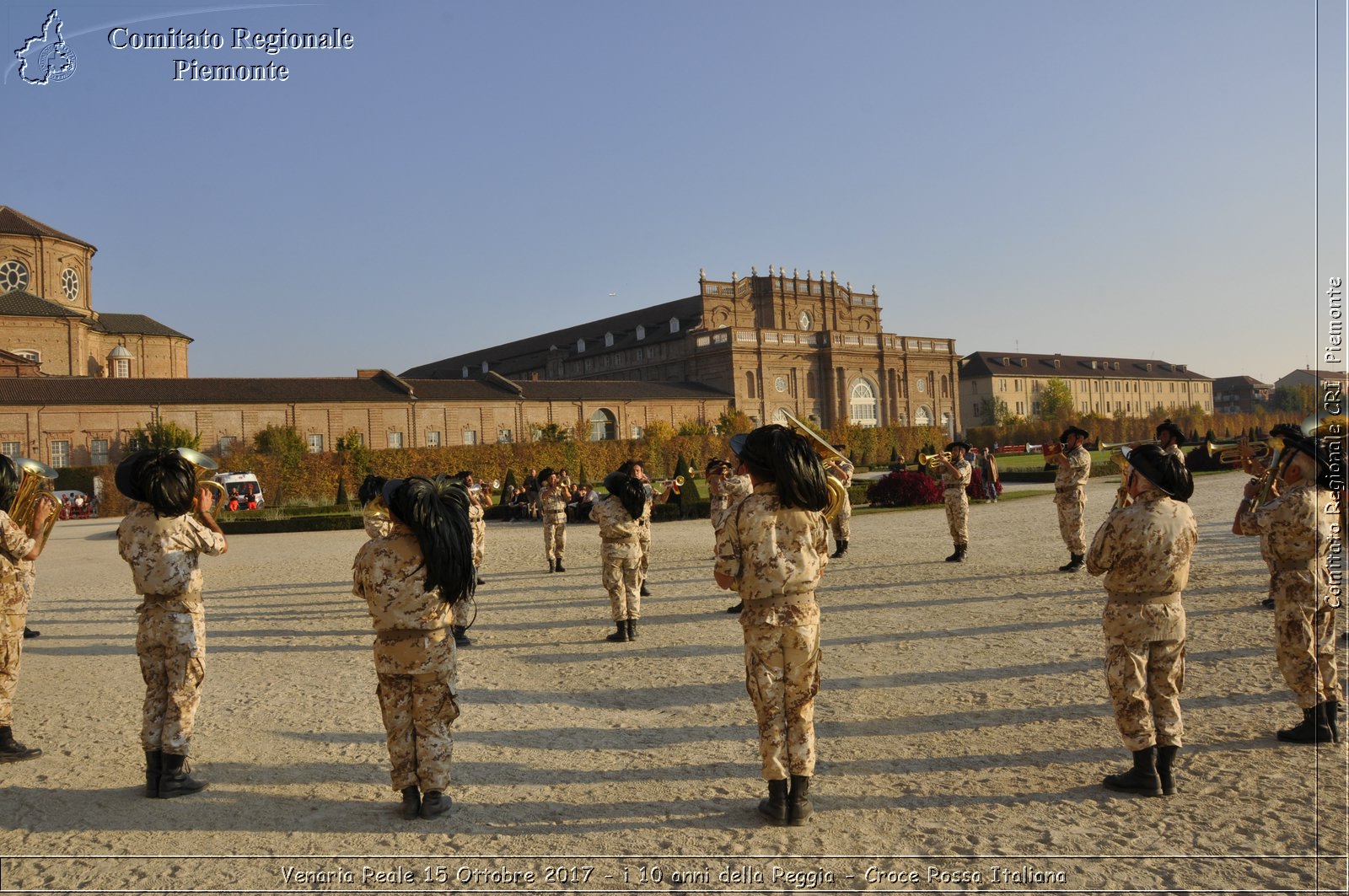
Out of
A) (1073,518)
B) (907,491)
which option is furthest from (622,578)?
(907,491)

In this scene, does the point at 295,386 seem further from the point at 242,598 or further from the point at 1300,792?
the point at 1300,792

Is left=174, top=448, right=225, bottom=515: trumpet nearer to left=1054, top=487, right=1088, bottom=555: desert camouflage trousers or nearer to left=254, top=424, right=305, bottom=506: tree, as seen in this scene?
left=1054, top=487, right=1088, bottom=555: desert camouflage trousers

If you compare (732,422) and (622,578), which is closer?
(622,578)

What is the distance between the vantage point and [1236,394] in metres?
124

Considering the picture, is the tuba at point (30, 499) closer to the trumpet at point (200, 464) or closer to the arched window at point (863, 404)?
the trumpet at point (200, 464)

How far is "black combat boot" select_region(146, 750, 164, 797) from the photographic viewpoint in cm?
532

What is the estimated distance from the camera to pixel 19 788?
5.59 m

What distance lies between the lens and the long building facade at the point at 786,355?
6988cm

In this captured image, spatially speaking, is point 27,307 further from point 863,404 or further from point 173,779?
point 173,779

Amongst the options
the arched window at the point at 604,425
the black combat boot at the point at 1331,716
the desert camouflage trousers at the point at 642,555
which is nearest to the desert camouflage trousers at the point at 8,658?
the desert camouflage trousers at the point at 642,555

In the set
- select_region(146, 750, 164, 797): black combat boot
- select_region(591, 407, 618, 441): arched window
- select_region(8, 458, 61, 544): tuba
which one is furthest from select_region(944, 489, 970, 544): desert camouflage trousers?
select_region(591, 407, 618, 441): arched window

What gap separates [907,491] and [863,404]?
49685 millimetres

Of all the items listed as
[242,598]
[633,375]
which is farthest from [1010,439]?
[242,598]

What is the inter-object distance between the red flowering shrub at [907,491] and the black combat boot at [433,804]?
76.5ft
